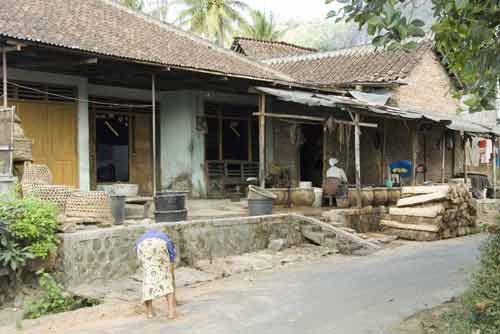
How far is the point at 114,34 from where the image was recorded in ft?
45.7

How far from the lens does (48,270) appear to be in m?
8.85

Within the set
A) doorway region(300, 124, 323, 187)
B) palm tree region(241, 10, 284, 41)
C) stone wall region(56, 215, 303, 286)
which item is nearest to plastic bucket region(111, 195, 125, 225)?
stone wall region(56, 215, 303, 286)

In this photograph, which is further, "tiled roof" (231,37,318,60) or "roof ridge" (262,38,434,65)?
"tiled roof" (231,37,318,60)

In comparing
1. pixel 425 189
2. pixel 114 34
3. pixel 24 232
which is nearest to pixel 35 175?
pixel 24 232

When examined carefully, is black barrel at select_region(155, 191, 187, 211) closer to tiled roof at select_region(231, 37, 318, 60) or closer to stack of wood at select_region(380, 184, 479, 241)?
stack of wood at select_region(380, 184, 479, 241)

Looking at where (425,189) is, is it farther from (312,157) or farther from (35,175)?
(35,175)

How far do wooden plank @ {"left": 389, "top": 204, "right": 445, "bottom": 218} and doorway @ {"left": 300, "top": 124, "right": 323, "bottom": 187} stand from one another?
19.0 feet

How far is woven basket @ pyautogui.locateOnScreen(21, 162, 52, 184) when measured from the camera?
10154 mm

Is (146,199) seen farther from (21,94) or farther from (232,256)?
(21,94)

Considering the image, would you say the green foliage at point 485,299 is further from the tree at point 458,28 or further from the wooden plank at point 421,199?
the wooden plank at point 421,199

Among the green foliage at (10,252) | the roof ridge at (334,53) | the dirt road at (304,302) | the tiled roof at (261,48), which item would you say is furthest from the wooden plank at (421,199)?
the tiled roof at (261,48)

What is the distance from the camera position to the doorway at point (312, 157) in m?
19.5

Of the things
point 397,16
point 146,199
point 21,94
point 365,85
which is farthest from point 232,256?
point 365,85

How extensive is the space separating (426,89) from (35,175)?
15.0 meters
